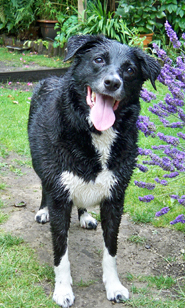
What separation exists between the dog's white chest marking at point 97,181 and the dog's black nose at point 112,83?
11.8 inches

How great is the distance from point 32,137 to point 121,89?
97cm

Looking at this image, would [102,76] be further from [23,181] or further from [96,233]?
[23,181]

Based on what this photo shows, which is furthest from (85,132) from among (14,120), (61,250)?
(14,120)

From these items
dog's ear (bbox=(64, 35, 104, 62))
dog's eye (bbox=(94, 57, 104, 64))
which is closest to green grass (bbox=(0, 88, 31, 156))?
dog's ear (bbox=(64, 35, 104, 62))

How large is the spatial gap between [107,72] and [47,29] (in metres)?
7.95

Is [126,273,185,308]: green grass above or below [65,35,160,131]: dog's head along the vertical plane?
below

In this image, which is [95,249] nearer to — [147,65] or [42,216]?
[42,216]

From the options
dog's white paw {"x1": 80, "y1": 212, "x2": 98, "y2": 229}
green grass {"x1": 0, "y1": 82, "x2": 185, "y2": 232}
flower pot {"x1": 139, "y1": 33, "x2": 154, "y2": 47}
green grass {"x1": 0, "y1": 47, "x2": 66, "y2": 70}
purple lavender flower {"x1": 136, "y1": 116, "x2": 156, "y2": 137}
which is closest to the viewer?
purple lavender flower {"x1": 136, "y1": 116, "x2": 156, "y2": 137}

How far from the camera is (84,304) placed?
233 centimetres

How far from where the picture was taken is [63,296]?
2.30 meters

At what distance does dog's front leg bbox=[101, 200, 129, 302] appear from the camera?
240cm

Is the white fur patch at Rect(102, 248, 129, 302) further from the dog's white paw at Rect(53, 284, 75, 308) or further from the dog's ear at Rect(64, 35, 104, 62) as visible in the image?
the dog's ear at Rect(64, 35, 104, 62)

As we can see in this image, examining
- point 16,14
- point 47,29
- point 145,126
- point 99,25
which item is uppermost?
point 145,126

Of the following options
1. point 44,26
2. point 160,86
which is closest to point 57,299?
point 160,86
